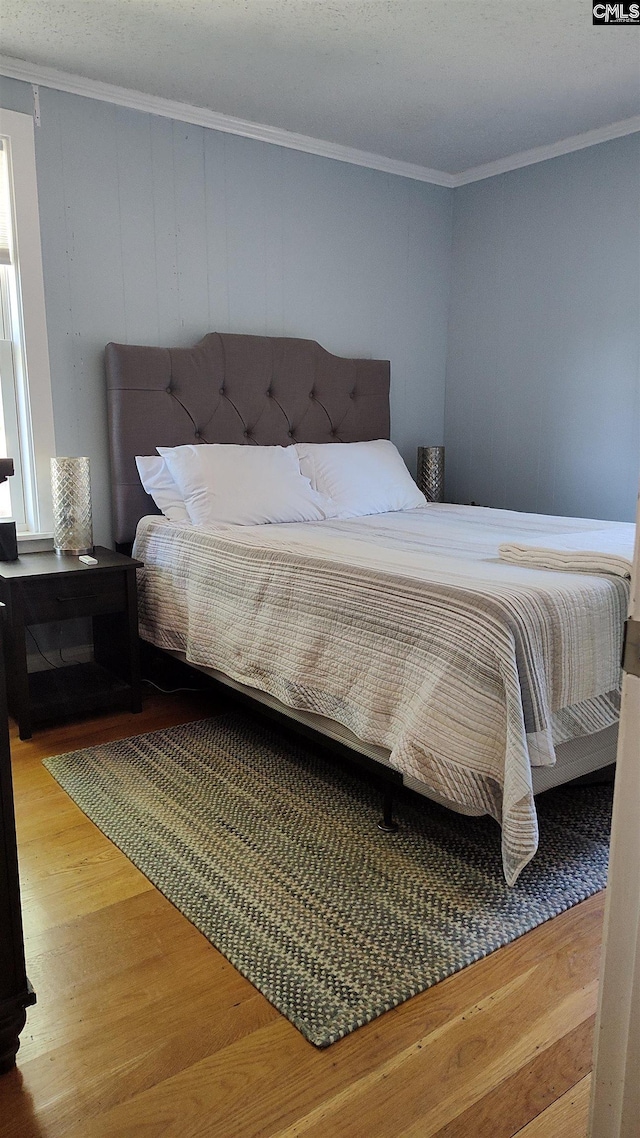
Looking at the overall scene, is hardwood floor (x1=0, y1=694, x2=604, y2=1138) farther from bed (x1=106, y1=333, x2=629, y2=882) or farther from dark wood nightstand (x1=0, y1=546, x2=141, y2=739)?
dark wood nightstand (x1=0, y1=546, x2=141, y2=739)

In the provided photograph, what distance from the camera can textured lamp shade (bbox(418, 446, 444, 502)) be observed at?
4117 millimetres

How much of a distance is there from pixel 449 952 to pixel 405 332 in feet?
10.9

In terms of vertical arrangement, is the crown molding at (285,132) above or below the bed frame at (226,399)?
above

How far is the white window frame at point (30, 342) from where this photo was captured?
9.59 ft

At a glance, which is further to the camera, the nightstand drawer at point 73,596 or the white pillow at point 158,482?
the white pillow at point 158,482

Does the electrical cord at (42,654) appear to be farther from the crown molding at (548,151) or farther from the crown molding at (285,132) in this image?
the crown molding at (548,151)

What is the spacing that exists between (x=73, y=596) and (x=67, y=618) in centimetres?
8

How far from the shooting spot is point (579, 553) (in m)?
2.12

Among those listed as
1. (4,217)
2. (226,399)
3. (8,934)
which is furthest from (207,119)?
(8,934)

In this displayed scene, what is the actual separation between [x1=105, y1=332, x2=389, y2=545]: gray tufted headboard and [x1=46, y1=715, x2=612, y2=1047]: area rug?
1.27 metres

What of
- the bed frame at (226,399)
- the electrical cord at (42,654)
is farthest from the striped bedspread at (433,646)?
the electrical cord at (42,654)

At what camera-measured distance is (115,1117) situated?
123cm

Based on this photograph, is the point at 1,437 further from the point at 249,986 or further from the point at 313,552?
the point at 249,986

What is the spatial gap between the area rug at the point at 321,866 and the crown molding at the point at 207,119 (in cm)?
248
